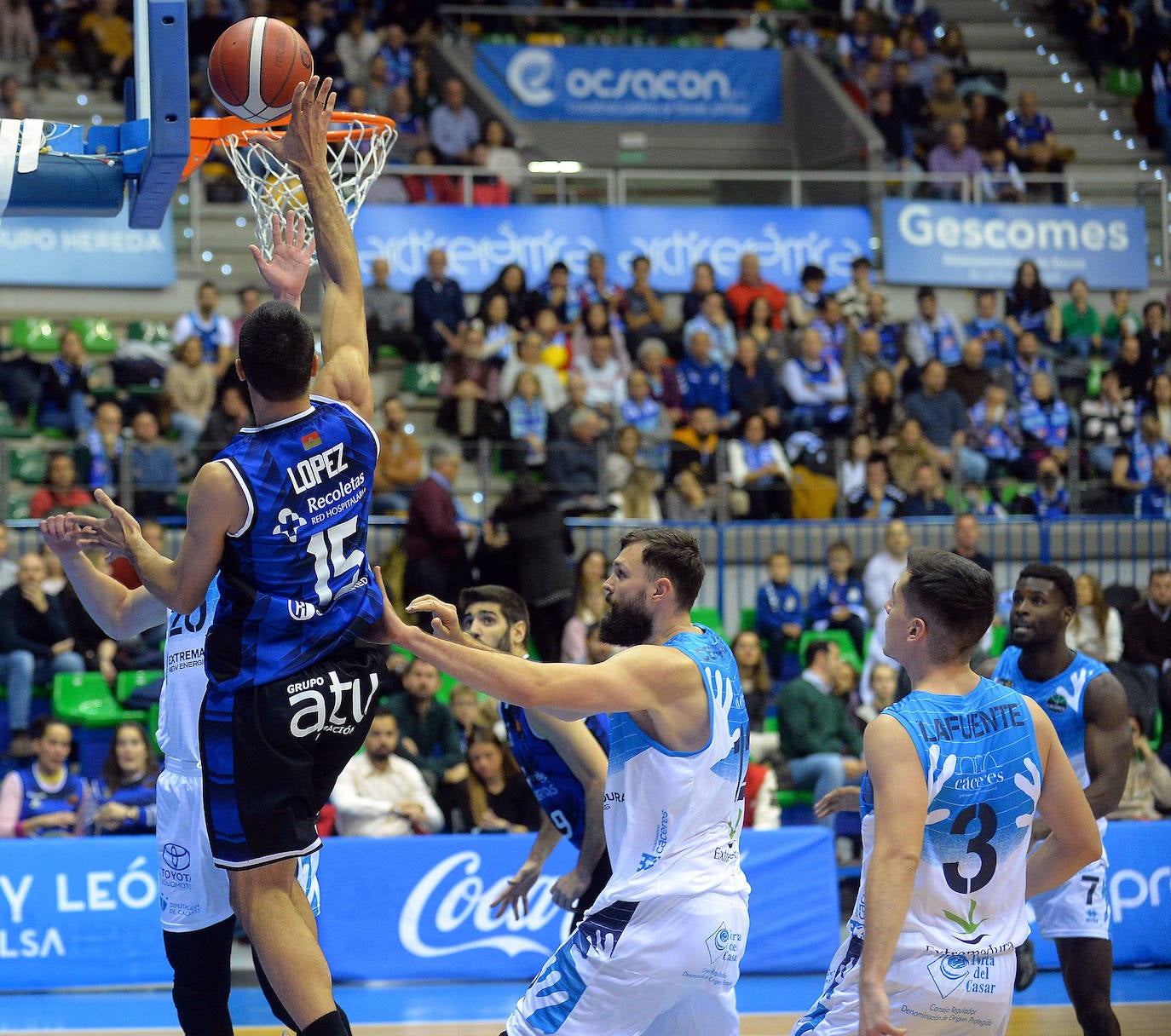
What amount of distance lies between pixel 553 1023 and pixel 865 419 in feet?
37.8

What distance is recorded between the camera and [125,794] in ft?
34.0

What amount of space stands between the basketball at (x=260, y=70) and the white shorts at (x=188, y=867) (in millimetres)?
2529

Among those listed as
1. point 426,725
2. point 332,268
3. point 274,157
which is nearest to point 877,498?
point 426,725

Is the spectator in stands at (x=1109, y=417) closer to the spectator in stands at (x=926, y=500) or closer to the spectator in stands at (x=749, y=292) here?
the spectator in stands at (x=926, y=500)

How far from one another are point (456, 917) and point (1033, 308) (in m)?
11.1

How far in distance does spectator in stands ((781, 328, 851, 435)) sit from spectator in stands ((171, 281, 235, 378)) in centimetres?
545

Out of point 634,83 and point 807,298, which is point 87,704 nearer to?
point 807,298

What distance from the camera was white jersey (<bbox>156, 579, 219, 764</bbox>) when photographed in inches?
229

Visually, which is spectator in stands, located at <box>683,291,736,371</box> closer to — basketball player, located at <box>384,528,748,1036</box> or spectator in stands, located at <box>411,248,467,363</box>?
spectator in stands, located at <box>411,248,467,363</box>

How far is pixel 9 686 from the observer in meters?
11.8

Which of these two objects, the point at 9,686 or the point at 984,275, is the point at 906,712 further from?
the point at 984,275

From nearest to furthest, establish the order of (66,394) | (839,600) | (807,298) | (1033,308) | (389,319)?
1. (839,600)
2. (66,394)
3. (389,319)
4. (807,298)
5. (1033,308)

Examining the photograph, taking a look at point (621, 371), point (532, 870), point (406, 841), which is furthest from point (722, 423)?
point (532, 870)

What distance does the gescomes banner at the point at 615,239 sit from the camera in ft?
54.7
